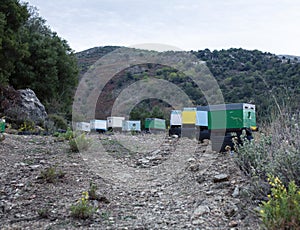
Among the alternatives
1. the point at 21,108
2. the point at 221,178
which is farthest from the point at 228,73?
the point at 221,178

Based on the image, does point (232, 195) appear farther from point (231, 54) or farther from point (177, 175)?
point (231, 54)

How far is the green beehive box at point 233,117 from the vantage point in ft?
17.1

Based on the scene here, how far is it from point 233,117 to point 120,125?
43.2 feet

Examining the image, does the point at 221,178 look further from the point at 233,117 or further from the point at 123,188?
the point at 233,117

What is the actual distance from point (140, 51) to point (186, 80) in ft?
26.5

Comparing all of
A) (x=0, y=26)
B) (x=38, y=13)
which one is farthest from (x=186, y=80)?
(x=0, y=26)

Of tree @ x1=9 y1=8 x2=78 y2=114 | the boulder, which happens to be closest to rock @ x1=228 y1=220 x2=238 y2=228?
the boulder

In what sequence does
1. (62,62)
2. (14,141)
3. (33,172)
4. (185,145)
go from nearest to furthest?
(33,172) < (14,141) < (185,145) < (62,62)

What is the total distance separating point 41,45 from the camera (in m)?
17.2

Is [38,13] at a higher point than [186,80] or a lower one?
higher

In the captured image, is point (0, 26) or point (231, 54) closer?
point (0, 26)

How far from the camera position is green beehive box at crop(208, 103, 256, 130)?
5203 mm

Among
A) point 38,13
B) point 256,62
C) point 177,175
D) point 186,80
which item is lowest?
point 177,175

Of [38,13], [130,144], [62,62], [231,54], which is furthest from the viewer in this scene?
[231,54]
